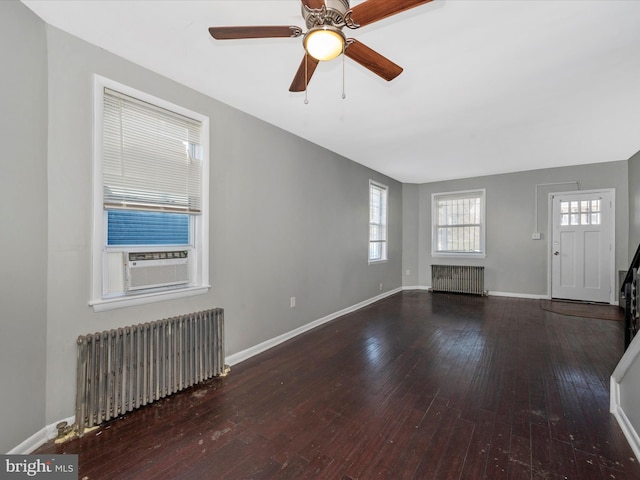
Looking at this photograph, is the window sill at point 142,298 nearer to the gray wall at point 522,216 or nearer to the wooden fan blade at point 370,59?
the wooden fan blade at point 370,59

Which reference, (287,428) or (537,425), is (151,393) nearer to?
(287,428)

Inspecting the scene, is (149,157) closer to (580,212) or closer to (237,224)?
(237,224)

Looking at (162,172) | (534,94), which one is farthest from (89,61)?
(534,94)

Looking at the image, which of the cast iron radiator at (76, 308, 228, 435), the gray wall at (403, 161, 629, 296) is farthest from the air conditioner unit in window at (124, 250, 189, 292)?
the gray wall at (403, 161, 629, 296)

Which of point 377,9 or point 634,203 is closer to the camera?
point 377,9

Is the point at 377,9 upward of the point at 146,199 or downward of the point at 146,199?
upward

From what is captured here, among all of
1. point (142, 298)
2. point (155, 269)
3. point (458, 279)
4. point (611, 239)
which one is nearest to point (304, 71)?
point (155, 269)

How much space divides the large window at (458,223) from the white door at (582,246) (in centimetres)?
130

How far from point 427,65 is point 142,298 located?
9.51 feet

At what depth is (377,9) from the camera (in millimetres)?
1311

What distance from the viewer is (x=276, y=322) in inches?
136

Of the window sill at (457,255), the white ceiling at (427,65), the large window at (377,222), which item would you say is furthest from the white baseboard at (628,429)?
the window sill at (457,255)

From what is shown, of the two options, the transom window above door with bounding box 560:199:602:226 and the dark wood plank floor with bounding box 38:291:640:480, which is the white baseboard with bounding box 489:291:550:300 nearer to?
the transom window above door with bounding box 560:199:602:226

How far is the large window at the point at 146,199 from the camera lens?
2.07 metres
